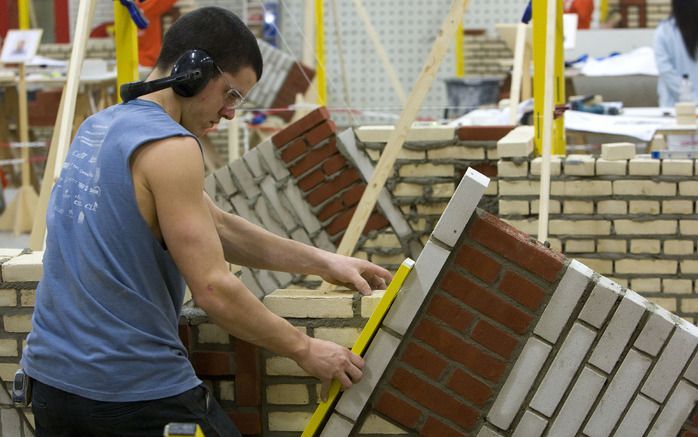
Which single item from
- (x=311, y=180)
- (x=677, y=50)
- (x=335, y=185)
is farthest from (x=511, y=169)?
(x=677, y=50)

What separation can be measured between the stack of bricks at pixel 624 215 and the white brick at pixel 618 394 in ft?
8.08

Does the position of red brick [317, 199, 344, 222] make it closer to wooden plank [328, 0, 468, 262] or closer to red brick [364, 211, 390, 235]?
red brick [364, 211, 390, 235]

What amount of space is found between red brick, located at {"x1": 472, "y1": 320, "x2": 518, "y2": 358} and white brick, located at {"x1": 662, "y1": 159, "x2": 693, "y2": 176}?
8.63ft

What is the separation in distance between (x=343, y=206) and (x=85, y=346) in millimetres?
3556

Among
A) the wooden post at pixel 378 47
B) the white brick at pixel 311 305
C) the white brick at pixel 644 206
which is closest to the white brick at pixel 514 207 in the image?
the white brick at pixel 644 206

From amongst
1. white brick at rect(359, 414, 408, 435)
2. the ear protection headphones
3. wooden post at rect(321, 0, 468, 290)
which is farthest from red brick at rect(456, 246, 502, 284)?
wooden post at rect(321, 0, 468, 290)

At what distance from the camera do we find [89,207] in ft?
8.43

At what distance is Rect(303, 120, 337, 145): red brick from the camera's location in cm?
604

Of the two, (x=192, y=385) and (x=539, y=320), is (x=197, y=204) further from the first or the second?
(x=539, y=320)

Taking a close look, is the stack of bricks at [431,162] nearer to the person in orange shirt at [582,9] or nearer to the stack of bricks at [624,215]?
the stack of bricks at [624,215]

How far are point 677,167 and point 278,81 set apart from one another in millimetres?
7028

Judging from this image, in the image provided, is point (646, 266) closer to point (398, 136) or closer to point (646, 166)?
point (646, 166)

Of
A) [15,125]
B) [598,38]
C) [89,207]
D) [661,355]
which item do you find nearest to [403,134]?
[661,355]

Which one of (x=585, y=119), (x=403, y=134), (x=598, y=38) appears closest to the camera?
(x=403, y=134)
